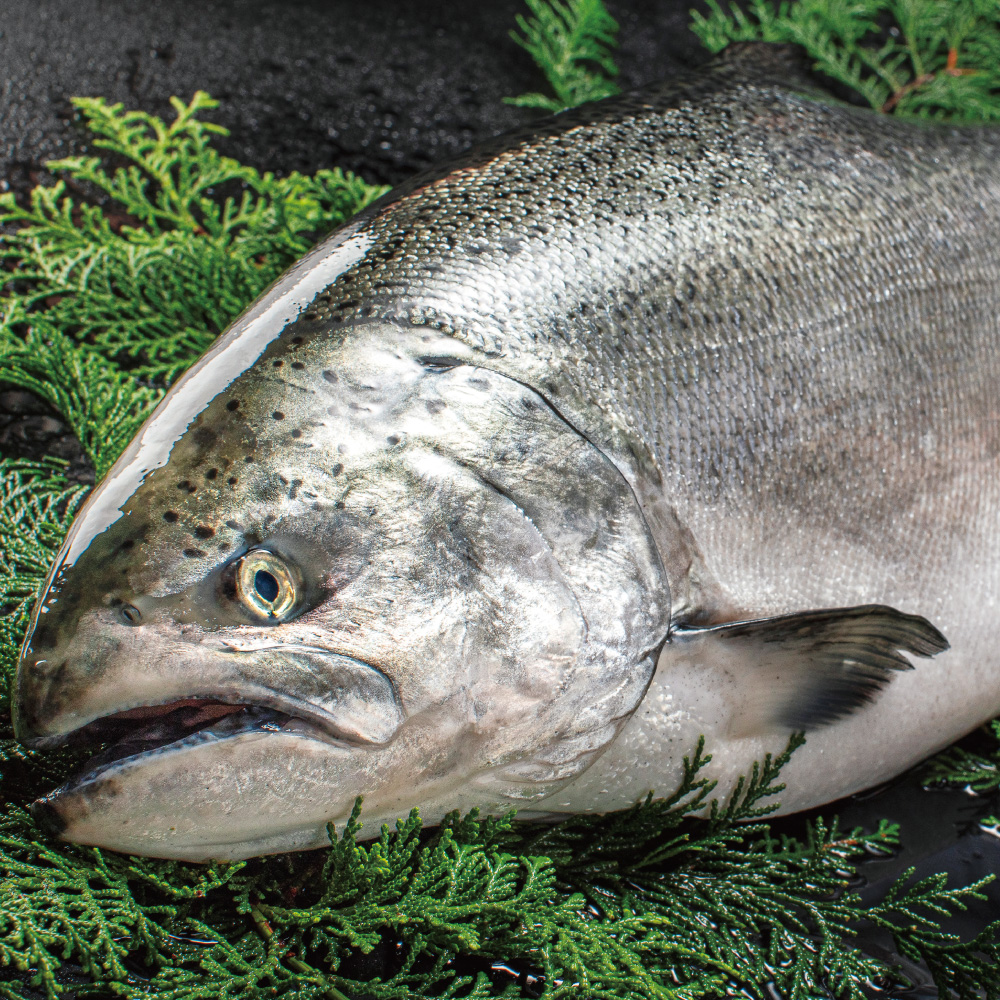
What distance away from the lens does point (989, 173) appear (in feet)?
7.52

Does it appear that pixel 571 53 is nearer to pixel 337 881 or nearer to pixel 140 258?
pixel 140 258

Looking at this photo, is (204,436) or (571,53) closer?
(204,436)

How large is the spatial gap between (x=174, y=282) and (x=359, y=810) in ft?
5.47

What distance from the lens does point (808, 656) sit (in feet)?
5.80

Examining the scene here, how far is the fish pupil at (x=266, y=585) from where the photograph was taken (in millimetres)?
1400

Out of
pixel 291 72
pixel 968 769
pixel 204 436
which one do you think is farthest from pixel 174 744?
pixel 291 72

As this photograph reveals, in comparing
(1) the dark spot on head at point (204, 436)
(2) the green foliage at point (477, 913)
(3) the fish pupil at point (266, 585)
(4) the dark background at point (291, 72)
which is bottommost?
(2) the green foliage at point (477, 913)

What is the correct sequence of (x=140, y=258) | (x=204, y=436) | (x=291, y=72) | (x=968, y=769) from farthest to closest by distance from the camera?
(x=291, y=72), (x=140, y=258), (x=968, y=769), (x=204, y=436)

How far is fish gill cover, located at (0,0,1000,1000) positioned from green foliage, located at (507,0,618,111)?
1258 millimetres

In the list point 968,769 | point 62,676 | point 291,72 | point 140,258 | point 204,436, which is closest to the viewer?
point 62,676

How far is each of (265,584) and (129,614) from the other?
195 mm

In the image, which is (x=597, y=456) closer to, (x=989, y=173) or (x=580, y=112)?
(x=580, y=112)

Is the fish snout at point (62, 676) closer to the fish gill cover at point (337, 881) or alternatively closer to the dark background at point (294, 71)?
the fish gill cover at point (337, 881)

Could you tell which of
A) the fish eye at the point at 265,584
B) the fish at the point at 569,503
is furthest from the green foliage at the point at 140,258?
the fish eye at the point at 265,584
